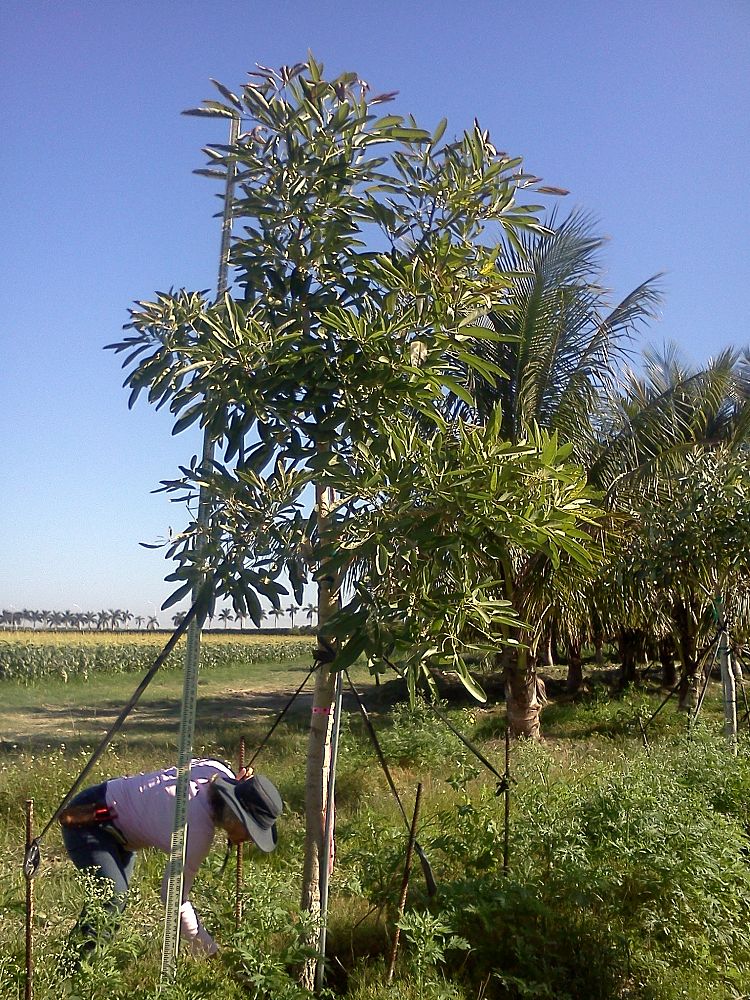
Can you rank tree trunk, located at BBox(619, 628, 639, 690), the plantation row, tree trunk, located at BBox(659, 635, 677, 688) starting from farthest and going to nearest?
the plantation row → tree trunk, located at BBox(619, 628, 639, 690) → tree trunk, located at BBox(659, 635, 677, 688)

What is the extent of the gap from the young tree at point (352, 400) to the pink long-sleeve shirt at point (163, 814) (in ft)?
1.66

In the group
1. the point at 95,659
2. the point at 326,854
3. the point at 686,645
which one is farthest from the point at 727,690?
the point at 95,659

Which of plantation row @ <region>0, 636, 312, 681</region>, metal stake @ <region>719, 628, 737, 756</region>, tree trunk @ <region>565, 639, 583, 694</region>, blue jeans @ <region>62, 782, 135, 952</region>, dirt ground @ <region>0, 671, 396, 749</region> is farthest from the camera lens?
plantation row @ <region>0, 636, 312, 681</region>

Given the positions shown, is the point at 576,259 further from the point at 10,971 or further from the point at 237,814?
the point at 10,971

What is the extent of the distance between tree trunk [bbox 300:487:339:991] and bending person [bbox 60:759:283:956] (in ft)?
0.57

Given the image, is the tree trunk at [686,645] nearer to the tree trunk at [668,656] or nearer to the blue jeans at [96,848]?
the tree trunk at [668,656]

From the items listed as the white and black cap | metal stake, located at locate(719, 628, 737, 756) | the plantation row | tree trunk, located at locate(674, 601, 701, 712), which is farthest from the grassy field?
the plantation row

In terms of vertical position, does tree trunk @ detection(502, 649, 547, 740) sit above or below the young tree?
below

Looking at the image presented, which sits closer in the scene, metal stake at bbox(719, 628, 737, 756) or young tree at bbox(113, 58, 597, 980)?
young tree at bbox(113, 58, 597, 980)

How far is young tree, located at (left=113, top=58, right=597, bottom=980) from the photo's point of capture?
3.06m

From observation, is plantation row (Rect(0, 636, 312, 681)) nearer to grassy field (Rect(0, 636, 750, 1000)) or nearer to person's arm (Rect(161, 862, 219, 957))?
grassy field (Rect(0, 636, 750, 1000))

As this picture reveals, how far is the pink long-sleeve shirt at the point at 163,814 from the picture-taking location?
3.86 metres

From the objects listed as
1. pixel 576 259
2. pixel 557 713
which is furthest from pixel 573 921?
pixel 557 713

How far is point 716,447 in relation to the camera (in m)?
11.1
